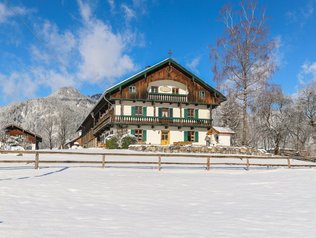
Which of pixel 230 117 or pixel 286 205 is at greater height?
pixel 230 117

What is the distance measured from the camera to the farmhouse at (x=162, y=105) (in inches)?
1537

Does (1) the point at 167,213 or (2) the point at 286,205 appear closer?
(1) the point at 167,213

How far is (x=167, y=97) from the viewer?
132 ft

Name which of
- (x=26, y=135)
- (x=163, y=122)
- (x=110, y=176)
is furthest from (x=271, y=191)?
(x=26, y=135)

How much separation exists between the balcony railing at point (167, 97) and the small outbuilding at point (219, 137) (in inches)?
199

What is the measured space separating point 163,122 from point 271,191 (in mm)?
27192

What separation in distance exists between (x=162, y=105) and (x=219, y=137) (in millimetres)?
7619

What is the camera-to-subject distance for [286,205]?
9.74 m

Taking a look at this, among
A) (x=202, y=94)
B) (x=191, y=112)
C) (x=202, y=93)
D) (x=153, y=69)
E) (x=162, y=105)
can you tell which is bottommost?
(x=191, y=112)

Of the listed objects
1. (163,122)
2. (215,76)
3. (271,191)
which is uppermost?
(215,76)

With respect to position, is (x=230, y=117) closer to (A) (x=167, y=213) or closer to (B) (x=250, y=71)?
(B) (x=250, y=71)

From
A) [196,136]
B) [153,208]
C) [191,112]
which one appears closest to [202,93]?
[191,112]

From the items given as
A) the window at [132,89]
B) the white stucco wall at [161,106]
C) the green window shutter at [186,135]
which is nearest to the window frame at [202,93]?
the white stucco wall at [161,106]

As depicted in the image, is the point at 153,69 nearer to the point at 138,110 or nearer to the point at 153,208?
the point at 138,110
